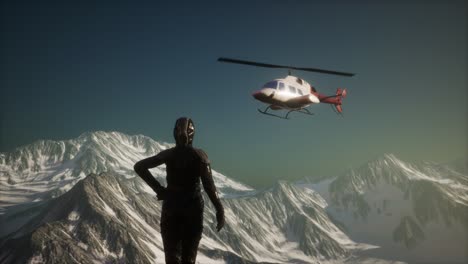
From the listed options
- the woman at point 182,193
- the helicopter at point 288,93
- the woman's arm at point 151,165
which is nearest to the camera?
the woman at point 182,193

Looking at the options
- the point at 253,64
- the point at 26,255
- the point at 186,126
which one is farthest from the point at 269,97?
the point at 26,255

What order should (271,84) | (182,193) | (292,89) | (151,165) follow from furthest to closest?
(292,89) → (271,84) → (151,165) → (182,193)

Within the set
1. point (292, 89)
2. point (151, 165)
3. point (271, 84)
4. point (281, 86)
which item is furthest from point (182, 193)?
point (292, 89)

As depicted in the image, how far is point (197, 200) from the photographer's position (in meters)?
6.13

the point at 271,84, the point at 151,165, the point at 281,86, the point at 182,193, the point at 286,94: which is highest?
the point at 271,84

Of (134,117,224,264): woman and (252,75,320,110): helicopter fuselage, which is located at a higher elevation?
(252,75,320,110): helicopter fuselage

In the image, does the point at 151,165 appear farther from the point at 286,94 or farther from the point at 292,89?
the point at 292,89

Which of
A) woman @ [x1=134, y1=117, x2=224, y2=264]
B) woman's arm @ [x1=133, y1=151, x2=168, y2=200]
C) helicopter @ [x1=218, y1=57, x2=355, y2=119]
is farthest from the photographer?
helicopter @ [x1=218, y1=57, x2=355, y2=119]

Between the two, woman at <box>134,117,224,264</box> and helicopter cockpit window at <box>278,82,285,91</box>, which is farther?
helicopter cockpit window at <box>278,82,285,91</box>

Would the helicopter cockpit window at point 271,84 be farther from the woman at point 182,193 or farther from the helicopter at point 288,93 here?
the woman at point 182,193

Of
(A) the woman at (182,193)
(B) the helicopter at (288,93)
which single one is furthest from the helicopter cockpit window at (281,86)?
(A) the woman at (182,193)

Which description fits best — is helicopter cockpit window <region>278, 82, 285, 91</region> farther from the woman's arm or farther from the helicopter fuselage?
the woman's arm

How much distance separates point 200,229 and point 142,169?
1.42m

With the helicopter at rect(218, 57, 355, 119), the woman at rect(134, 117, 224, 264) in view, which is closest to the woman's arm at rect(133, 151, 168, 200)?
the woman at rect(134, 117, 224, 264)
